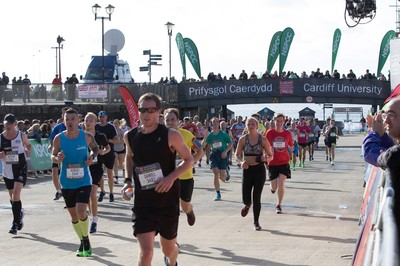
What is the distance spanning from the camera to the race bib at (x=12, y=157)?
1246 centimetres

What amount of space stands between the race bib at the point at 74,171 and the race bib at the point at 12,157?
2736 mm

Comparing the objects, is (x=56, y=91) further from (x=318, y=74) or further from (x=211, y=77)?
(x=318, y=74)

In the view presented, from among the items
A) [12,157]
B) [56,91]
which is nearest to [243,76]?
[56,91]

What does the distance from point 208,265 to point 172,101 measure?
1398 inches

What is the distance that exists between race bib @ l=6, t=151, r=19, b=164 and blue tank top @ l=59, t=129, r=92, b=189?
255 centimetres

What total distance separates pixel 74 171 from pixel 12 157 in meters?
2.80

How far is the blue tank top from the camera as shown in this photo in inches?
395

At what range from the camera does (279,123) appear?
48.2 ft

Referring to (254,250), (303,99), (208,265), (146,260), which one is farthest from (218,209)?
(303,99)

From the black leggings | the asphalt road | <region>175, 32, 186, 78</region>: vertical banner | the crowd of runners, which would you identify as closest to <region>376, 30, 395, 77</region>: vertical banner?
<region>175, 32, 186, 78</region>: vertical banner

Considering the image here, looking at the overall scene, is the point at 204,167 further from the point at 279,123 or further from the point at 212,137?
the point at 279,123

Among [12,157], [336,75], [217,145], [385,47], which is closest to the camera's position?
[12,157]

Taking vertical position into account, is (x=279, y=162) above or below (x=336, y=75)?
below

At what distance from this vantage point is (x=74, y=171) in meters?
10.0
